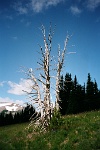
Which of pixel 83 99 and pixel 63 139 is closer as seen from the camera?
pixel 63 139

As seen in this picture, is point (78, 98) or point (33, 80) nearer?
point (33, 80)

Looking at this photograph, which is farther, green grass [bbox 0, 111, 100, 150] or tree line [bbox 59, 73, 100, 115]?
tree line [bbox 59, 73, 100, 115]

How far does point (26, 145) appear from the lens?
78.8ft

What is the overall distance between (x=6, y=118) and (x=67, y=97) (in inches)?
1004

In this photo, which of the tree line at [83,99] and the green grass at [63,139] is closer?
the green grass at [63,139]

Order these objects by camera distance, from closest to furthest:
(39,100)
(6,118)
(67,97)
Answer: (39,100) → (67,97) → (6,118)

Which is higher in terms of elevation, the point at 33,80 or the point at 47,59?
the point at 47,59

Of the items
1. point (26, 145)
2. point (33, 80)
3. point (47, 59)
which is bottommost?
point (26, 145)

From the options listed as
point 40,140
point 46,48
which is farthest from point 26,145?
point 46,48

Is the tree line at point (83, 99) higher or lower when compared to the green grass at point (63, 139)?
higher

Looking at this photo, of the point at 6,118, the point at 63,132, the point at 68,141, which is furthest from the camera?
the point at 6,118

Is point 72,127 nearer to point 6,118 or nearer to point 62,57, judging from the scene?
point 62,57

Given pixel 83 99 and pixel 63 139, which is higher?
pixel 83 99

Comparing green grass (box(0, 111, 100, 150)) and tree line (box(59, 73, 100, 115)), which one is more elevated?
tree line (box(59, 73, 100, 115))
